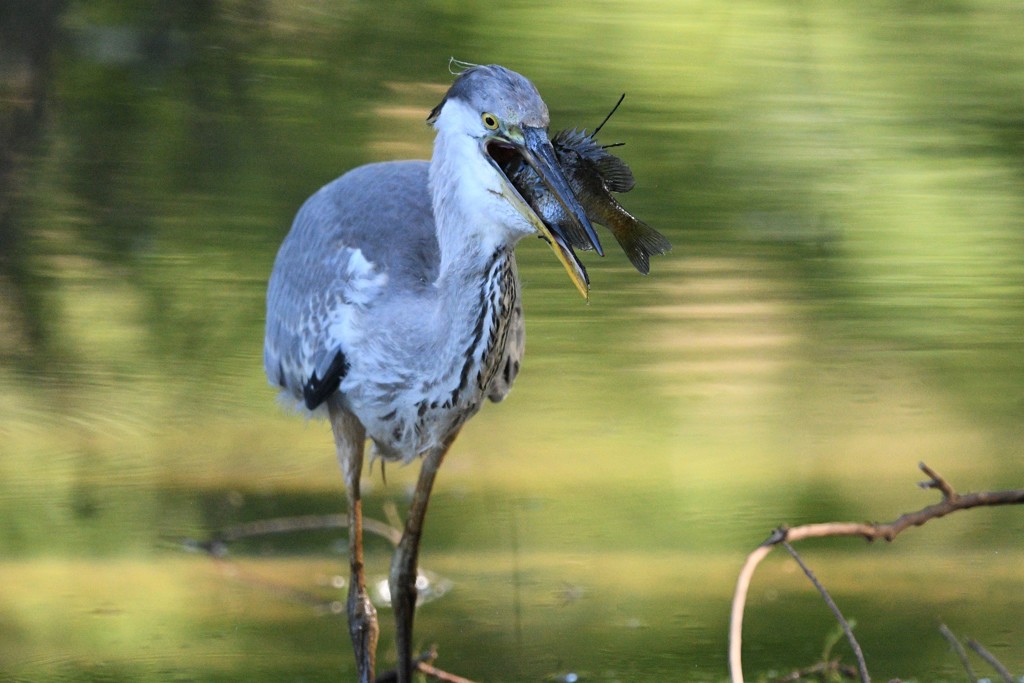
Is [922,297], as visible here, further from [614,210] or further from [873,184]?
[614,210]

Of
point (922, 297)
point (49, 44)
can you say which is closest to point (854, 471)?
point (922, 297)

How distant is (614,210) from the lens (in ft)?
8.67

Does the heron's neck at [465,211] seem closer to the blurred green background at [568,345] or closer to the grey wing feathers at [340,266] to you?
the grey wing feathers at [340,266]

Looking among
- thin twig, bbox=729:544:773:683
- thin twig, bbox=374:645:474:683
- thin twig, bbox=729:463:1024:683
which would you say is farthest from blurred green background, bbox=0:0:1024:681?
thin twig, bbox=729:544:773:683

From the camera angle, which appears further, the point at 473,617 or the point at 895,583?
the point at 895,583

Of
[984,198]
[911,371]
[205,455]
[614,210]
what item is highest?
[614,210]

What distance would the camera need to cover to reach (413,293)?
2.92m

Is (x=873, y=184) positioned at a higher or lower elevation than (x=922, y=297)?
higher

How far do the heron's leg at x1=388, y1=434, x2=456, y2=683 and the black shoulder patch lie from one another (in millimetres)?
292

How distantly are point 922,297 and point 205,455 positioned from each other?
8.73ft

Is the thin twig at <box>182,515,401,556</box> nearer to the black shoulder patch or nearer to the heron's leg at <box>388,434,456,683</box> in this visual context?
the heron's leg at <box>388,434,456,683</box>

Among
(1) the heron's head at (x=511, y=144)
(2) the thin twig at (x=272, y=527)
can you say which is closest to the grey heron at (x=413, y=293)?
(1) the heron's head at (x=511, y=144)

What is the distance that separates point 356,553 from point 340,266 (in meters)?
0.69

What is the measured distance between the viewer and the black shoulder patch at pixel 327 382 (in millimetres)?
3035
